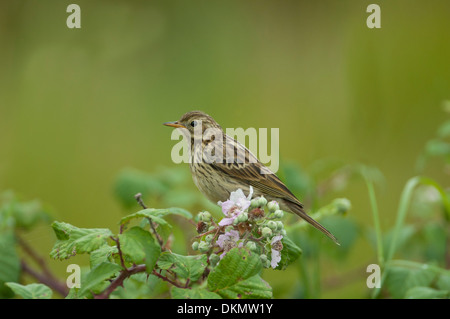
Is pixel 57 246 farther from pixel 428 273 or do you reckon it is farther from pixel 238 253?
pixel 428 273

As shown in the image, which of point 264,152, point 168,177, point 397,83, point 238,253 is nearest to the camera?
point 238,253

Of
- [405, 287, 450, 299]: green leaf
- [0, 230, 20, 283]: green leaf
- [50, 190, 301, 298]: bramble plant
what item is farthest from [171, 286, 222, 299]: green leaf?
[0, 230, 20, 283]: green leaf

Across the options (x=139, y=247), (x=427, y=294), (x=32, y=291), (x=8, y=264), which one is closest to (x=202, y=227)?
(x=139, y=247)

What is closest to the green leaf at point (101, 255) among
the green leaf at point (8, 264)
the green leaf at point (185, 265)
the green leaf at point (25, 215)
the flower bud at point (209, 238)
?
the green leaf at point (185, 265)

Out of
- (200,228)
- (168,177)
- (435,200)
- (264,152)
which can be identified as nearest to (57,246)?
(200,228)

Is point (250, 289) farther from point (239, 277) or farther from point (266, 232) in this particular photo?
point (266, 232)

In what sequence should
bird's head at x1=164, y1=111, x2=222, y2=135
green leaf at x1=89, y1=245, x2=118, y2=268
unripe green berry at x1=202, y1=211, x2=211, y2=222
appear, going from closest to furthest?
1. green leaf at x1=89, y1=245, x2=118, y2=268
2. unripe green berry at x1=202, y1=211, x2=211, y2=222
3. bird's head at x1=164, y1=111, x2=222, y2=135

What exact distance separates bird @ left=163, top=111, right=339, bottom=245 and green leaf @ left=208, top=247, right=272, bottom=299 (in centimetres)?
93

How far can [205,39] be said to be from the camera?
22.7ft

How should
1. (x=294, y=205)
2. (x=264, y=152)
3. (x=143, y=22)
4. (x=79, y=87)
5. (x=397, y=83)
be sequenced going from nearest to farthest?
(x=294, y=205), (x=264, y=152), (x=397, y=83), (x=79, y=87), (x=143, y=22)

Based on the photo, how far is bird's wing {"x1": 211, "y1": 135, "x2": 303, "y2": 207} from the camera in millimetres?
2641

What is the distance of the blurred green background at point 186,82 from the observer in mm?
5602

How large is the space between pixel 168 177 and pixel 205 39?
12.1 ft

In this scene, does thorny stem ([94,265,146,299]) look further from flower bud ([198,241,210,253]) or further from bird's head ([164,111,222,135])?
bird's head ([164,111,222,135])
